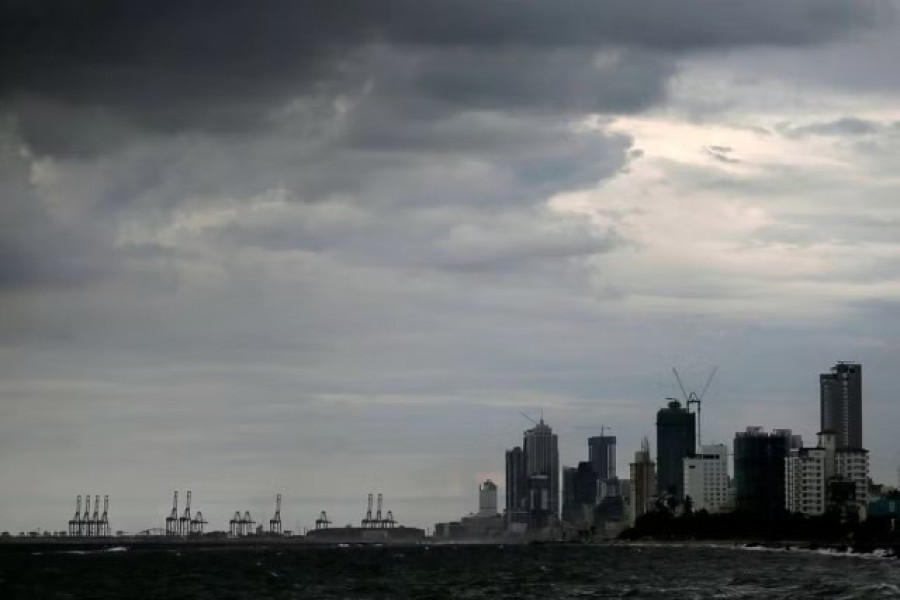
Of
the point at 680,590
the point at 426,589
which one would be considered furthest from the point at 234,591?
the point at 680,590

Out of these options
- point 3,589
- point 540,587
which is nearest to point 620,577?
point 540,587

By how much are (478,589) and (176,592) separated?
30.2 m

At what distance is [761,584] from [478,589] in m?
28.2

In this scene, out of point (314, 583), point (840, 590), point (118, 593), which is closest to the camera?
point (840, 590)

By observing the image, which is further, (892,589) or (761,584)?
→ (761,584)

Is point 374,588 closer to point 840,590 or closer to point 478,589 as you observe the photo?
point 478,589

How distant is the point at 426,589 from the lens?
541 feet

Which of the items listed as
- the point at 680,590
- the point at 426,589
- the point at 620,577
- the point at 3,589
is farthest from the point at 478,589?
the point at 3,589

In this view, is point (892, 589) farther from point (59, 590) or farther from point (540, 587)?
point (59, 590)

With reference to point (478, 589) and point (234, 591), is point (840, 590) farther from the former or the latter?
point (234, 591)

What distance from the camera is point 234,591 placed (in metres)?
Result: 166

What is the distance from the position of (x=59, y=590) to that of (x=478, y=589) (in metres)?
44.0

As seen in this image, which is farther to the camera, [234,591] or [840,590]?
[234,591]

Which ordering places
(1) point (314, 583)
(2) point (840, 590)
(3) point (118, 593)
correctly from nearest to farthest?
(2) point (840, 590) < (3) point (118, 593) < (1) point (314, 583)
